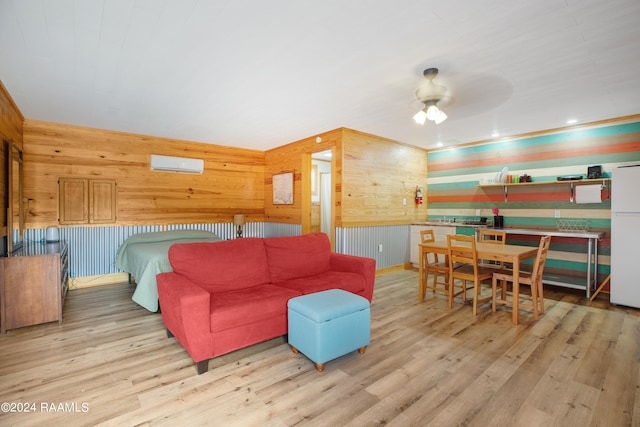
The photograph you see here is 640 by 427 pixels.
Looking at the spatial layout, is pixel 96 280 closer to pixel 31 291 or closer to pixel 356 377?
pixel 31 291

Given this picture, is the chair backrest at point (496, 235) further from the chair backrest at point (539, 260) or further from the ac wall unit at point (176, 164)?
the ac wall unit at point (176, 164)

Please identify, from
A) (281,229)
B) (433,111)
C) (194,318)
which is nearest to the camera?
(194,318)

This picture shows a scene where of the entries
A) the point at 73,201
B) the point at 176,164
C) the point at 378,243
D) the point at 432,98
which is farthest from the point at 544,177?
the point at 73,201

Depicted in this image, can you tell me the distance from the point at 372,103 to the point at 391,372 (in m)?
2.88

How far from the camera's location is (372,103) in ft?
12.1

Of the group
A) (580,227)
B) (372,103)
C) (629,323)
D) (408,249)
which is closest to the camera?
(629,323)

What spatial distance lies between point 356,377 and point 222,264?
1491mm

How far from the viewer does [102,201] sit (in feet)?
16.0

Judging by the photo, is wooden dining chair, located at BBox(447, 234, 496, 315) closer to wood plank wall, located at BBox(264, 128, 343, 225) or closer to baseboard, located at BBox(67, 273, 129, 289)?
wood plank wall, located at BBox(264, 128, 343, 225)

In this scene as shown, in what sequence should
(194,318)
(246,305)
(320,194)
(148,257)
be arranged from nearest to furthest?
1. (194,318)
2. (246,305)
3. (148,257)
4. (320,194)

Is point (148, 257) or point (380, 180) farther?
point (380, 180)

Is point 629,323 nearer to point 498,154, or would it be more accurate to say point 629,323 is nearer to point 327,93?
point 498,154

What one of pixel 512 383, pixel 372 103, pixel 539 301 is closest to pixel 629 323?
pixel 539 301

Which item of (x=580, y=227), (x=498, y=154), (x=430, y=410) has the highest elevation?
(x=498, y=154)
